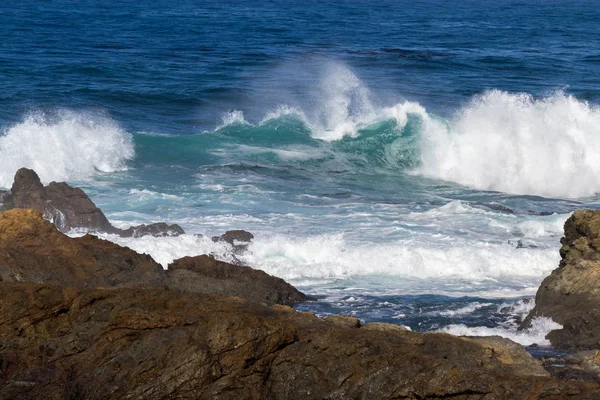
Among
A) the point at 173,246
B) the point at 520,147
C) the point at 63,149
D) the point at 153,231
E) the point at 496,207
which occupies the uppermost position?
the point at 520,147

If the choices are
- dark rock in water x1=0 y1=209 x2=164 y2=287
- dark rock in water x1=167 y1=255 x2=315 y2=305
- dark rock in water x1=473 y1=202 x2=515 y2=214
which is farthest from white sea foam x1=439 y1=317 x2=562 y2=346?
dark rock in water x1=473 y1=202 x2=515 y2=214

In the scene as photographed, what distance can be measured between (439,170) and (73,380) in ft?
62.4

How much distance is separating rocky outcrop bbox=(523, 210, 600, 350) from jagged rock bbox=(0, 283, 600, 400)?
2.54 metres

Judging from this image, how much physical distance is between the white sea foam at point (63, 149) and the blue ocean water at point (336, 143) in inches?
2.5

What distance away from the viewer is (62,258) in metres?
10.7

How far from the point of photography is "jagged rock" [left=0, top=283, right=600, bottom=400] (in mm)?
6903

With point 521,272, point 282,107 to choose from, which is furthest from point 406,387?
point 282,107

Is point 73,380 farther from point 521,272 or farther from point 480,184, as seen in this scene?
point 480,184

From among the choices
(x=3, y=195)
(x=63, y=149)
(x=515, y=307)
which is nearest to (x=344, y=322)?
(x=515, y=307)

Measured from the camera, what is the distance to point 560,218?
18469mm

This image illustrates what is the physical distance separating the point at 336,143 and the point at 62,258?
17088mm

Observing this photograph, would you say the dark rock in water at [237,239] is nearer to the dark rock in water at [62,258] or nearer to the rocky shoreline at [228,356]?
the dark rock in water at [62,258]

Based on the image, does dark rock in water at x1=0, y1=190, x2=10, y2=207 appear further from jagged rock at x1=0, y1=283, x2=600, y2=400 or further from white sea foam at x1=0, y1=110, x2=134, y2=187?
jagged rock at x1=0, y1=283, x2=600, y2=400

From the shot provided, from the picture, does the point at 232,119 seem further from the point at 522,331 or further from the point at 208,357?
the point at 208,357
